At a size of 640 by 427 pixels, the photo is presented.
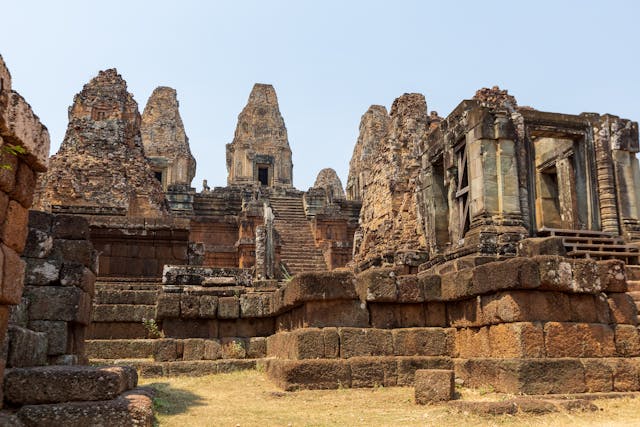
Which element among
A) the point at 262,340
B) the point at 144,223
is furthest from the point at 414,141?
the point at 262,340

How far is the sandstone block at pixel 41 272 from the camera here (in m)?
6.61

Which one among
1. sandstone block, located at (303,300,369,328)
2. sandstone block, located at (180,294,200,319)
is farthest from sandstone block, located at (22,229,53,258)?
sandstone block, located at (303,300,369,328)

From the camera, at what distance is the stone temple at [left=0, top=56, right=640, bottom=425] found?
16.3ft

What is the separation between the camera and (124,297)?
10.3 meters

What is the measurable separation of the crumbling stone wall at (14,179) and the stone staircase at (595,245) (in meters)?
9.27

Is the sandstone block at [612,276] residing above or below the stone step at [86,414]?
above

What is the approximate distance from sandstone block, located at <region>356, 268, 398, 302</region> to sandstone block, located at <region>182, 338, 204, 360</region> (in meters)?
3.11

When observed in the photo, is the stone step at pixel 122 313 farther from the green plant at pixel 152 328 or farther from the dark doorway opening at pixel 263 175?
the dark doorway opening at pixel 263 175

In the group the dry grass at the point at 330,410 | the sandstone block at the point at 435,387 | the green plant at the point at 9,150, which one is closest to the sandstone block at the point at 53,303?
the dry grass at the point at 330,410

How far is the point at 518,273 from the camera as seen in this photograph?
595 centimetres

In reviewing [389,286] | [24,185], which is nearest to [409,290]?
[389,286]

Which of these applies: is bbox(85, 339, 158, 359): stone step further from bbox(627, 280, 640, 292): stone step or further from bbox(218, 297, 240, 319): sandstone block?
bbox(627, 280, 640, 292): stone step

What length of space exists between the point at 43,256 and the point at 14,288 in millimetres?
3112

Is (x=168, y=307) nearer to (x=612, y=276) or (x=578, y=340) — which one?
(x=578, y=340)
